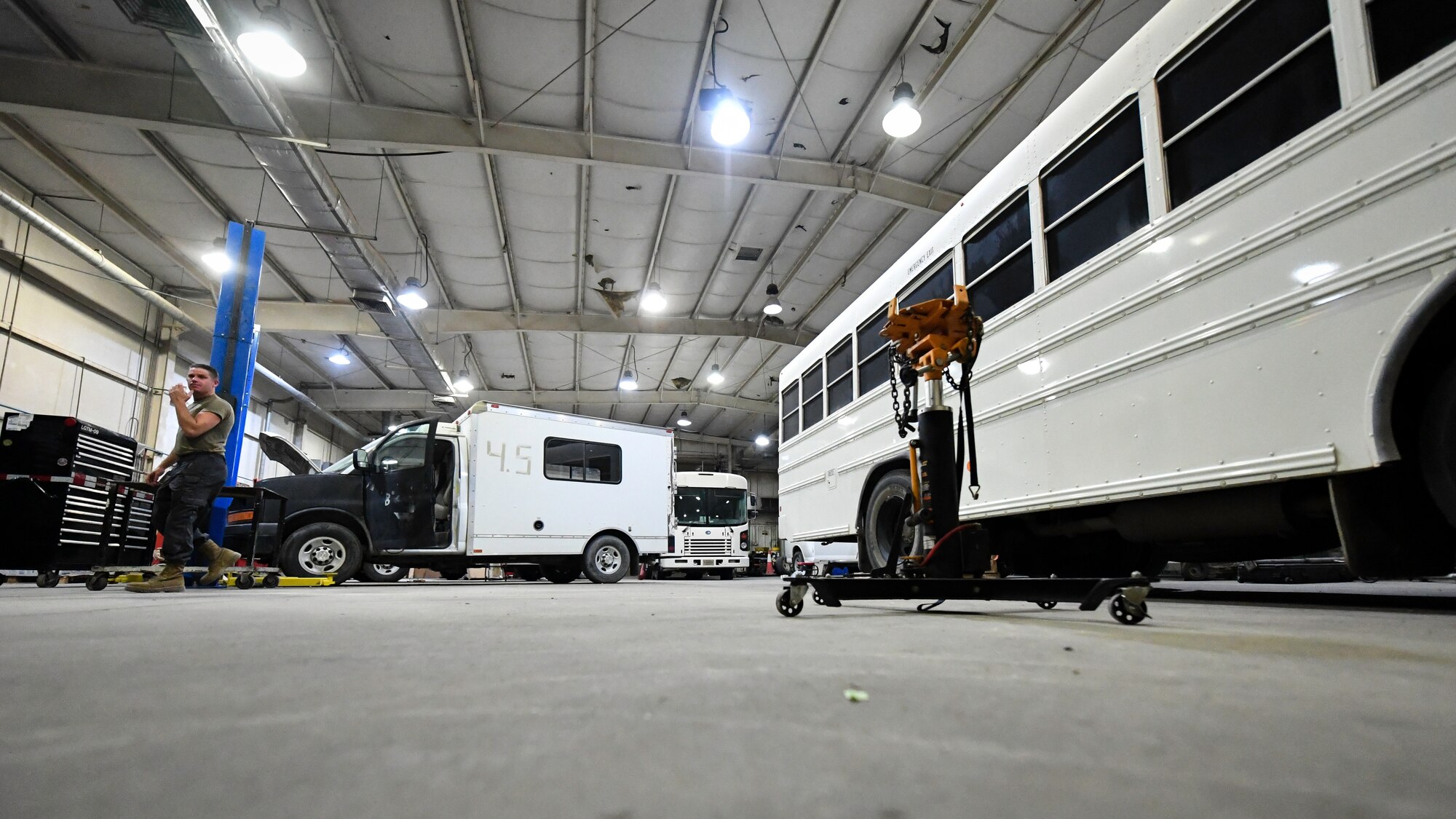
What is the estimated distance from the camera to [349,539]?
307 inches

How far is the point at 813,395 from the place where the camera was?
7480 mm

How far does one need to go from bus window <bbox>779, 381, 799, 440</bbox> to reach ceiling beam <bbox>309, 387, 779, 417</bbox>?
1134cm

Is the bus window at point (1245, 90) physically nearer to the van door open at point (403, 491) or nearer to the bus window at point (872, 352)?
the bus window at point (872, 352)

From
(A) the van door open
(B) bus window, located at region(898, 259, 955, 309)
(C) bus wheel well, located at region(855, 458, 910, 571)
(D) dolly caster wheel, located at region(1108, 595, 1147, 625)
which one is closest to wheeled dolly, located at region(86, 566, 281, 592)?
(A) the van door open

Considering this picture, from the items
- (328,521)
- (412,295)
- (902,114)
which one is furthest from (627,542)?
(902,114)

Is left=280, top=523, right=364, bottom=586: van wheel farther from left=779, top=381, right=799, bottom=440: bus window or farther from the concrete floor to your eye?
the concrete floor

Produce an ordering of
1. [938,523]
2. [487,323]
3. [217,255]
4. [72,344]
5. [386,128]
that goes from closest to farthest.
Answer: [938,523]
[386,128]
[72,344]
[217,255]
[487,323]

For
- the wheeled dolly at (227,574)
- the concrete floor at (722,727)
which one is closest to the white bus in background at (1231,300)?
the concrete floor at (722,727)

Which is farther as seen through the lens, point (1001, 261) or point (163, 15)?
point (163, 15)

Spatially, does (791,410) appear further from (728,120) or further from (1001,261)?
(1001,261)

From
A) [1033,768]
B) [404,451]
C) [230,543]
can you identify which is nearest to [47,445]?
[230,543]

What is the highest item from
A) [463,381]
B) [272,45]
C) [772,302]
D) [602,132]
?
[602,132]

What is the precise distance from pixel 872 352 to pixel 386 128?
638 centimetres

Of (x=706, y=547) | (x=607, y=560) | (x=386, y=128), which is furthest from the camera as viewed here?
(x=706, y=547)
